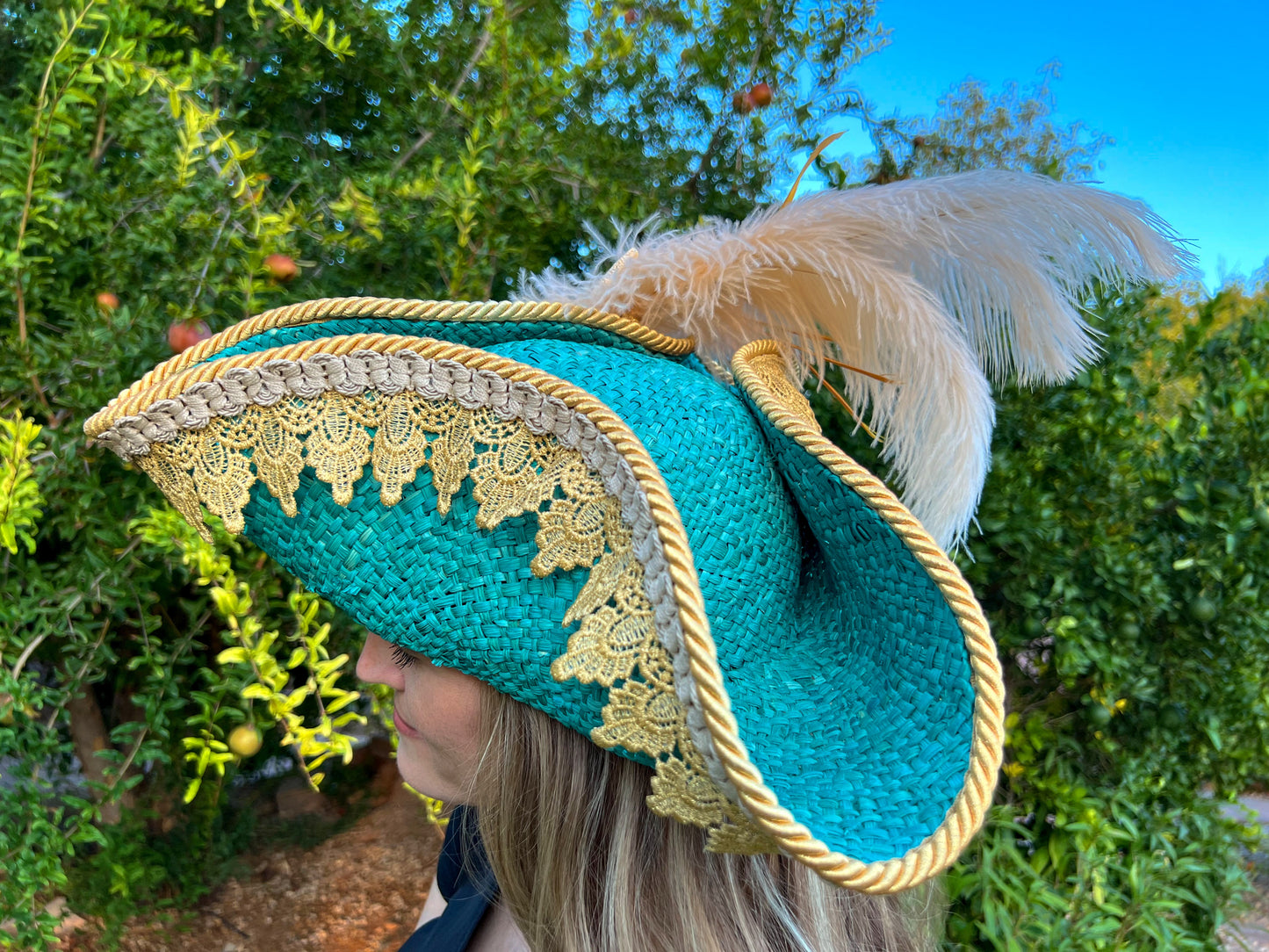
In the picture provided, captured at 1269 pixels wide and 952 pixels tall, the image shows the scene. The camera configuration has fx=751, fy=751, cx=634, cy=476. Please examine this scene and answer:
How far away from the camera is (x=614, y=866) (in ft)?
2.69

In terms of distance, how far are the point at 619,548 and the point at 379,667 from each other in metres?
0.47

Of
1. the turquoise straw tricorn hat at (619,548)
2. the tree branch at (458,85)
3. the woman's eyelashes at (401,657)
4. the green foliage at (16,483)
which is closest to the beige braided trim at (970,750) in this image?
the turquoise straw tricorn hat at (619,548)

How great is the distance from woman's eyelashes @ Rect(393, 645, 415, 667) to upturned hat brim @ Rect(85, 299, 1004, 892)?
0.43 ft

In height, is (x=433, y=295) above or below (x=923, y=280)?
below

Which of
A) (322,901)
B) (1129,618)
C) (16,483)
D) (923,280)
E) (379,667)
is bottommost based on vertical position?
(322,901)

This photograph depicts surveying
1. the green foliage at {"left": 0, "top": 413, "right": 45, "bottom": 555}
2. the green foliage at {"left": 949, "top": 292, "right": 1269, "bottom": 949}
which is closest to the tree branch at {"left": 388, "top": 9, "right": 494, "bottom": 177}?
the green foliage at {"left": 0, "top": 413, "right": 45, "bottom": 555}

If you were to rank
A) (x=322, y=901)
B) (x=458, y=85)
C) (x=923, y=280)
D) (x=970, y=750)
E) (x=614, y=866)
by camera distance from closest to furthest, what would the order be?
(x=970, y=750) < (x=614, y=866) < (x=923, y=280) < (x=458, y=85) < (x=322, y=901)

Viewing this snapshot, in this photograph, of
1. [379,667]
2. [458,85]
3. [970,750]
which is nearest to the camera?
[970,750]

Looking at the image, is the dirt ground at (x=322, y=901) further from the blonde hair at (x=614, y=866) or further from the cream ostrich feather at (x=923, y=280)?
the cream ostrich feather at (x=923, y=280)

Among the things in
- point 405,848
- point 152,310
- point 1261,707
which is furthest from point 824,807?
point 405,848

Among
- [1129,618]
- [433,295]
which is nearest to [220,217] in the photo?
[433,295]

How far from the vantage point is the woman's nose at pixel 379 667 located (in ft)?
3.10

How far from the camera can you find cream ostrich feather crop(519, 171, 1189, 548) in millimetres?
989

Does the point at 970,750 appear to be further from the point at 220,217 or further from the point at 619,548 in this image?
the point at 220,217
